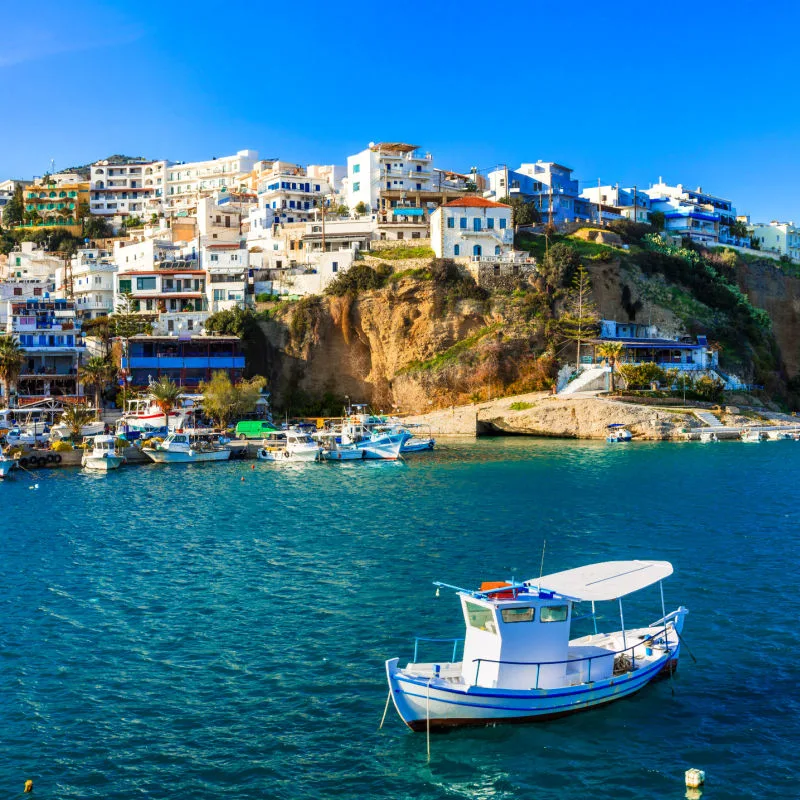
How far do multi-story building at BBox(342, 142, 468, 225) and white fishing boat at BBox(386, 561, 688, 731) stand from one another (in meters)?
81.0

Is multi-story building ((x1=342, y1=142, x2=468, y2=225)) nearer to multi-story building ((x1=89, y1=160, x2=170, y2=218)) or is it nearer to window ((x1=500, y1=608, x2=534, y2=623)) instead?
multi-story building ((x1=89, y1=160, x2=170, y2=218))

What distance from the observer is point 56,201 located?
128 meters

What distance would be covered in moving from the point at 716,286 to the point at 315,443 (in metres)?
56.5

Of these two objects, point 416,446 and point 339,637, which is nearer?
point 339,637

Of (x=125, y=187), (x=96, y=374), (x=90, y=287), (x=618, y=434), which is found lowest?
(x=618, y=434)

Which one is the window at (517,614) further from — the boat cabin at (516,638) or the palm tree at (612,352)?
the palm tree at (612,352)

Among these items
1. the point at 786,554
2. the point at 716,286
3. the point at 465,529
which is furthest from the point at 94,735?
the point at 716,286

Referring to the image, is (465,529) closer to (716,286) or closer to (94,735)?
(94,735)

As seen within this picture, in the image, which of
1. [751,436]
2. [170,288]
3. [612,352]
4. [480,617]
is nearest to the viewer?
[480,617]

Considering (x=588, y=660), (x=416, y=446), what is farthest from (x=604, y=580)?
(x=416, y=446)

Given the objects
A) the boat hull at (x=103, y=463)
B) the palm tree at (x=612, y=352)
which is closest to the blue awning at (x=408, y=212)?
the palm tree at (x=612, y=352)

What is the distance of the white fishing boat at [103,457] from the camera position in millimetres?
60594

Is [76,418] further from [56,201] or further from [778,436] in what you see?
[56,201]

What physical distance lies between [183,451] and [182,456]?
1.21 feet
